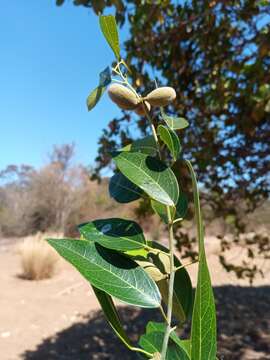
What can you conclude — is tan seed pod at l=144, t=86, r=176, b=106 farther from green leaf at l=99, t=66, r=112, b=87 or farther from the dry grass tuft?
the dry grass tuft

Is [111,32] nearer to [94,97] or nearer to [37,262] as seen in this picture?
[94,97]

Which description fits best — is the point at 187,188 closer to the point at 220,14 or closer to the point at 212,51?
the point at 212,51

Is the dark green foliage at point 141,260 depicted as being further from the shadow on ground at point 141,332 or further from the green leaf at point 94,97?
Answer: the shadow on ground at point 141,332

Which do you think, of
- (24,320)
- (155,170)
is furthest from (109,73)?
(24,320)

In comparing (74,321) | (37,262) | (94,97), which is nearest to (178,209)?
(94,97)

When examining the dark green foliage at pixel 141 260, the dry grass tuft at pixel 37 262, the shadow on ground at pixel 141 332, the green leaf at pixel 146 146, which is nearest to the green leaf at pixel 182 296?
the dark green foliage at pixel 141 260

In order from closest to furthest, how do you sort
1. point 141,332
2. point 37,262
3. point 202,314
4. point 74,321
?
point 202,314 → point 141,332 → point 74,321 → point 37,262

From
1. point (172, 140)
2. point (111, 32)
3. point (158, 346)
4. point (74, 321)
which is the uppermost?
point (111, 32)

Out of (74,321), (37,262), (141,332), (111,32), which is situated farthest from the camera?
(37,262)

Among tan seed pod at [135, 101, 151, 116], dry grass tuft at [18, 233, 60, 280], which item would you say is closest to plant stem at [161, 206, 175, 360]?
tan seed pod at [135, 101, 151, 116]
